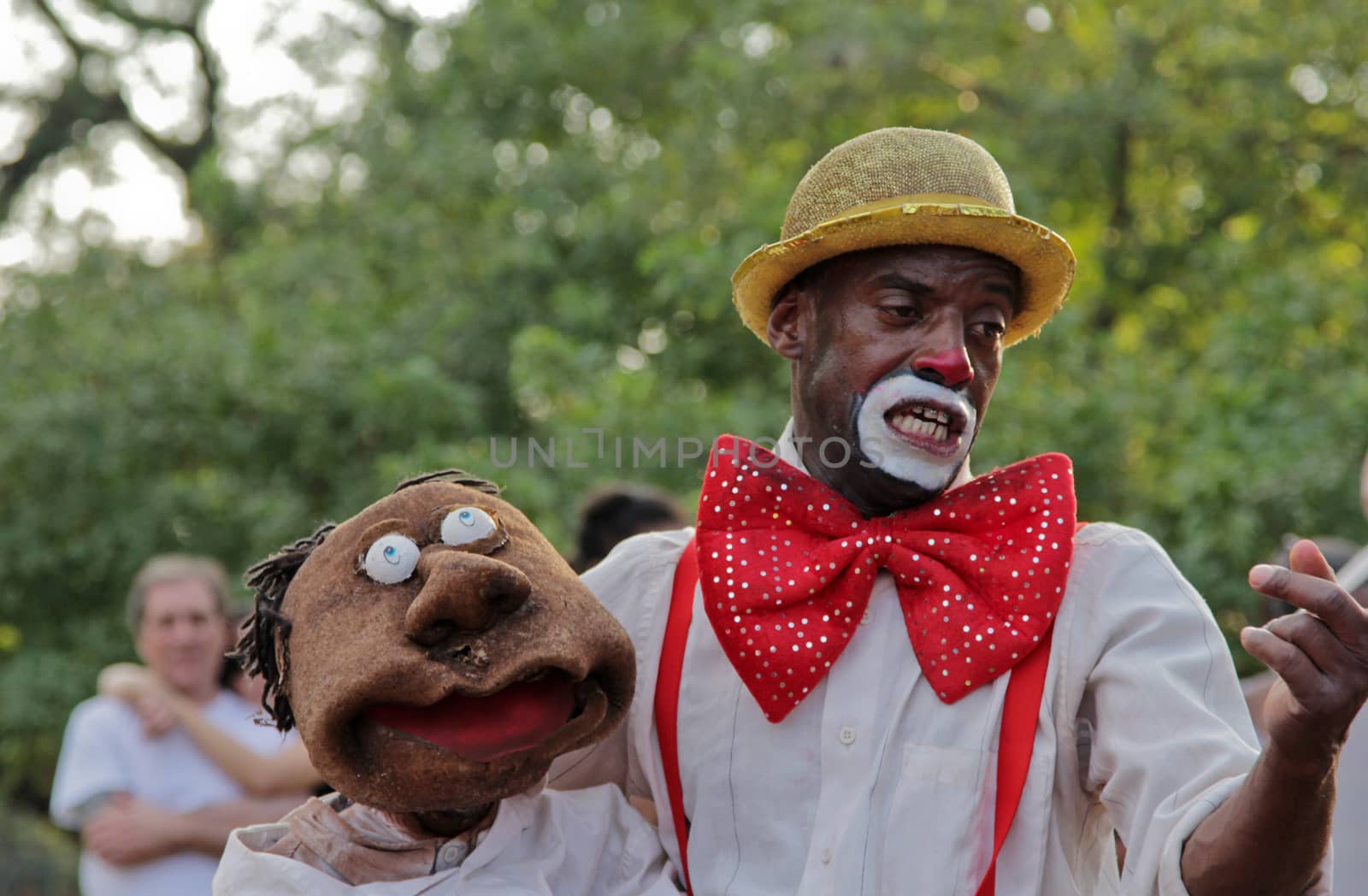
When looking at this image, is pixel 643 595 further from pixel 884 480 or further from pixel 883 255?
pixel 883 255

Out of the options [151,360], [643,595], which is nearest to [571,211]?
[151,360]

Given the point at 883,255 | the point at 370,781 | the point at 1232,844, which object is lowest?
the point at 370,781

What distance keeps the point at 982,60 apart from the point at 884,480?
6.81 m

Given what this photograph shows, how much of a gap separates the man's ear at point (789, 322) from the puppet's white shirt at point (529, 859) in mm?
816

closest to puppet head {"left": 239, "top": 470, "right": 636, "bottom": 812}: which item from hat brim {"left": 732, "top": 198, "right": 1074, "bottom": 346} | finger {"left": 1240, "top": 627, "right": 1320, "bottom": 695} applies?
hat brim {"left": 732, "top": 198, "right": 1074, "bottom": 346}

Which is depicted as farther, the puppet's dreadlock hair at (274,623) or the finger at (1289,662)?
the puppet's dreadlock hair at (274,623)

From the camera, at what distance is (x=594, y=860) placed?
243 cm

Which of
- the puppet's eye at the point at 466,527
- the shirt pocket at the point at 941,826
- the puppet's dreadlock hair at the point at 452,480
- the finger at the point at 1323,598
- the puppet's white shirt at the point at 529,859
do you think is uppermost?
the finger at the point at 1323,598

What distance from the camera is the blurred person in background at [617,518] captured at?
15.3 feet

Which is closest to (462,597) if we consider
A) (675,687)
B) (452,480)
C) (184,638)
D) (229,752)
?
(452,480)

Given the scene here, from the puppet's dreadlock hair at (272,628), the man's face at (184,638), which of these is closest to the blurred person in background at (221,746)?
the man's face at (184,638)

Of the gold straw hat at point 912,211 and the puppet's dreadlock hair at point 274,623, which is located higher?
the gold straw hat at point 912,211

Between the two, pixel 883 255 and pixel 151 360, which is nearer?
pixel 883 255

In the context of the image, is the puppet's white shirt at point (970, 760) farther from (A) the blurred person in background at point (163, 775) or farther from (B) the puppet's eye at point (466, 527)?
(A) the blurred person in background at point (163, 775)
